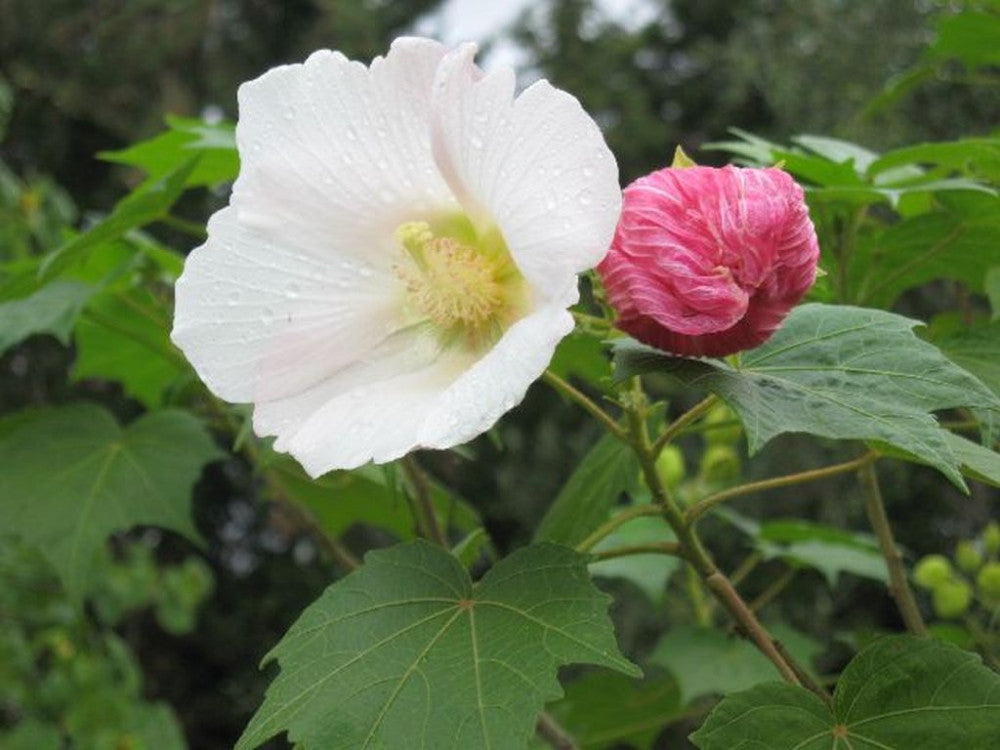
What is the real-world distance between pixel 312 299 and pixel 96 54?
283 inches

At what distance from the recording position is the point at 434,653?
75cm

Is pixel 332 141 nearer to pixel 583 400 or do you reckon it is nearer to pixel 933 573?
pixel 583 400

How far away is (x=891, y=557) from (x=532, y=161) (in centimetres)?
54

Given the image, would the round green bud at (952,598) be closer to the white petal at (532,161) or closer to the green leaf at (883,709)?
the green leaf at (883,709)

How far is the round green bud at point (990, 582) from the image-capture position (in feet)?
5.30

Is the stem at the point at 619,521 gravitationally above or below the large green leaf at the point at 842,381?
below

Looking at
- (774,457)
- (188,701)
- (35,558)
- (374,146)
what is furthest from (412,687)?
(188,701)

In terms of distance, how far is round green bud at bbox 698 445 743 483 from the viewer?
1.73 metres

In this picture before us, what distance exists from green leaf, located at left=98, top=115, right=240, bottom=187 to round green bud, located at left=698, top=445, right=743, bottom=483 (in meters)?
0.73

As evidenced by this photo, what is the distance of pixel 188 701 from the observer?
7.00 m

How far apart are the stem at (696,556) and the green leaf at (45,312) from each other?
62 centimetres

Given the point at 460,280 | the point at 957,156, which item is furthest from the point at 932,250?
the point at 460,280

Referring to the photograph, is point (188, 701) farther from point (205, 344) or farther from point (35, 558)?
point (205, 344)

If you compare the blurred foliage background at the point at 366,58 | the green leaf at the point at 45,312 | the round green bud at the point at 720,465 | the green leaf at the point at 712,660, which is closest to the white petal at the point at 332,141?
the green leaf at the point at 45,312
